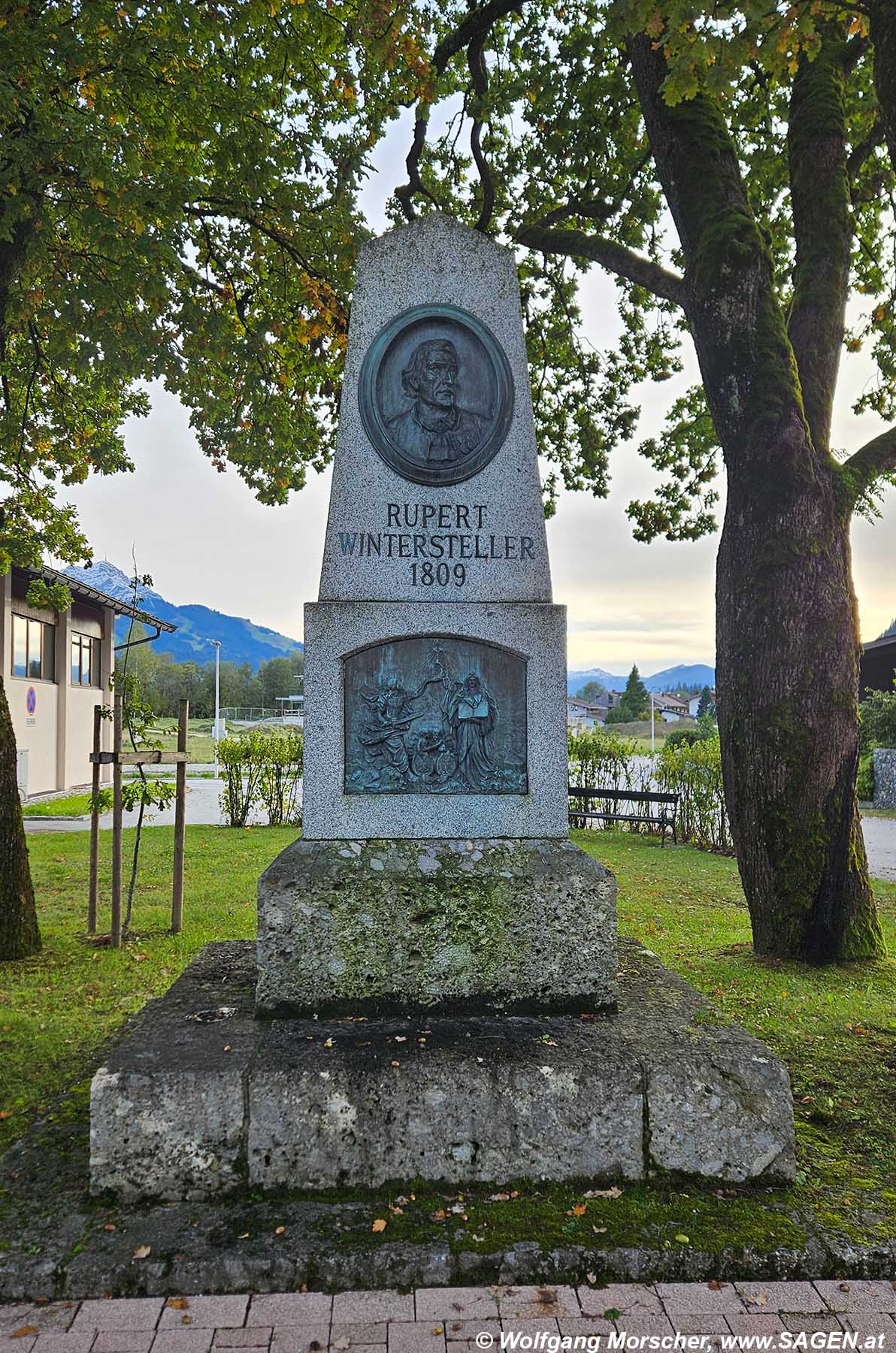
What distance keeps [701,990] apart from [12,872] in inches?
197

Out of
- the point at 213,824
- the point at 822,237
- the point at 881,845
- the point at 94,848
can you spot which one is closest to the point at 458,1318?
the point at 94,848

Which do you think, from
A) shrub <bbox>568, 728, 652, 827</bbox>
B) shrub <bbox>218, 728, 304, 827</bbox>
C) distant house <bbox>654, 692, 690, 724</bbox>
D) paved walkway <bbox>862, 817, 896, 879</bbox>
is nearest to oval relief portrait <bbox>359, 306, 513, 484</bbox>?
paved walkway <bbox>862, 817, 896, 879</bbox>

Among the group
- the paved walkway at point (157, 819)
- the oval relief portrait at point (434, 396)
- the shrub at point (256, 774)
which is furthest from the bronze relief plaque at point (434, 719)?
the shrub at point (256, 774)

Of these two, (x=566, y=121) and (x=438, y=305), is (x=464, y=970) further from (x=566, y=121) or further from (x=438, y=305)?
(x=566, y=121)

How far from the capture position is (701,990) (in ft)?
18.0

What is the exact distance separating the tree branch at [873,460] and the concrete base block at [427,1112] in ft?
17.0

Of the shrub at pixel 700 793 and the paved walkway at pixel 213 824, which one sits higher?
the shrub at pixel 700 793

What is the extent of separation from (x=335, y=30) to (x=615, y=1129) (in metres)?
8.30

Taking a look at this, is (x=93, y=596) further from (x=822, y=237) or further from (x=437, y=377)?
(x=437, y=377)

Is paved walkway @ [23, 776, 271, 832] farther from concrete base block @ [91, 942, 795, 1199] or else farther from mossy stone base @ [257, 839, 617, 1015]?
concrete base block @ [91, 942, 795, 1199]

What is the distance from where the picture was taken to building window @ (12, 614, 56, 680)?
766 inches

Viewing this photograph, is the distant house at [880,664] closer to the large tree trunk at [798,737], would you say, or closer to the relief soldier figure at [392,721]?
the large tree trunk at [798,737]

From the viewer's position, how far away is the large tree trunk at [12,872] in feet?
20.5

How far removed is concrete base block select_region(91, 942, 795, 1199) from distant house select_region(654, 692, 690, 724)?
91390 millimetres
